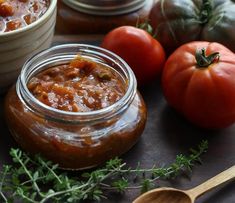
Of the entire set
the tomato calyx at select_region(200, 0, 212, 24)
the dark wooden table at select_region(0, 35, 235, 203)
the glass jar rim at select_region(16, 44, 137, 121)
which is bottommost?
the dark wooden table at select_region(0, 35, 235, 203)

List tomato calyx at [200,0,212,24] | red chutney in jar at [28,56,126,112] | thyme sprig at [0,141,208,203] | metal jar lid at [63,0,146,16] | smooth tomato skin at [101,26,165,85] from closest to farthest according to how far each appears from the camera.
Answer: thyme sprig at [0,141,208,203], red chutney in jar at [28,56,126,112], smooth tomato skin at [101,26,165,85], tomato calyx at [200,0,212,24], metal jar lid at [63,0,146,16]

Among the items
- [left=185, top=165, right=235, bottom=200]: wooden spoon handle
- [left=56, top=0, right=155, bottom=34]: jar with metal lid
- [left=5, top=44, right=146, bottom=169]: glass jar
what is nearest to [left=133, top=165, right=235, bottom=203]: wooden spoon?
[left=185, top=165, right=235, bottom=200]: wooden spoon handle

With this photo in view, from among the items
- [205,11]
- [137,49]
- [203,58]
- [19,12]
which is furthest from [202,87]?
[19,12]

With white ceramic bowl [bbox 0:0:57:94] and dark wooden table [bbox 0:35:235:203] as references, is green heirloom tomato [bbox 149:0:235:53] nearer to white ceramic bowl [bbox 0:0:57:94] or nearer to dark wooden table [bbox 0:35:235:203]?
dark wooden table [bbox 0:35:235:203]

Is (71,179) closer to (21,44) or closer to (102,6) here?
(21,44)

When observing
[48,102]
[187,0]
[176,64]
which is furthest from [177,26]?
[48,102]

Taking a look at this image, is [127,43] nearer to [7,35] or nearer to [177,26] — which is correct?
[177,26]
